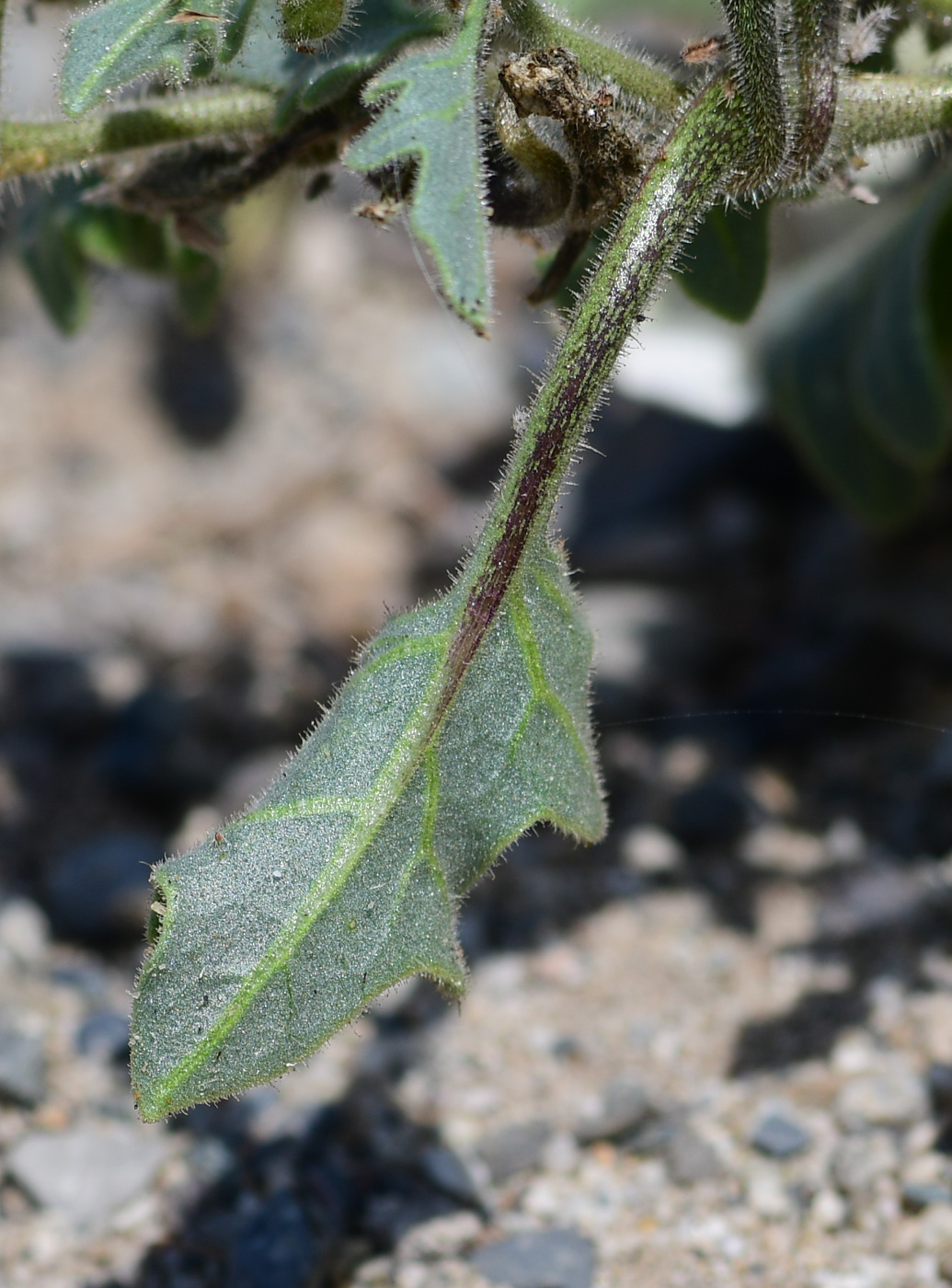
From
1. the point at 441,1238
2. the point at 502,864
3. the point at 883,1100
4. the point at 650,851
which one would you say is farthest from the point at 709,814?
the point at 441,1238

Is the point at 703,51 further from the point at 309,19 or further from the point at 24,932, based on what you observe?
the point at 24,932

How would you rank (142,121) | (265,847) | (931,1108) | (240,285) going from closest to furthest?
(265,847) < (142,121) < (931,1108) < (240,285)

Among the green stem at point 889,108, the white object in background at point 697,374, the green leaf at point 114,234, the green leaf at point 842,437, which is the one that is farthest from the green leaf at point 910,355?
the green leaf at point 114,234

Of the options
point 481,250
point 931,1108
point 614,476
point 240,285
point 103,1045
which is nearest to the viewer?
point 481,250

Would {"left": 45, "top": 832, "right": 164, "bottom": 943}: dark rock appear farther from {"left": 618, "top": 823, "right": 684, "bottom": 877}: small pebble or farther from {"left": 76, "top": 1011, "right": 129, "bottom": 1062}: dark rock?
{"left": 618, "top": 823, "right": 684, "bottom": 877}: small pebble

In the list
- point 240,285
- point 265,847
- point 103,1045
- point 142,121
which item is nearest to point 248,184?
point 142,121

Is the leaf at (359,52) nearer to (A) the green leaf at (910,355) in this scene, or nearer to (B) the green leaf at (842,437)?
A: (A) the green leaf at (910,355)

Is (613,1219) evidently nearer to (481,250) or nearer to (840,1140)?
(840,1140)

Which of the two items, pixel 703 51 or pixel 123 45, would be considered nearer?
pixel 123 45
